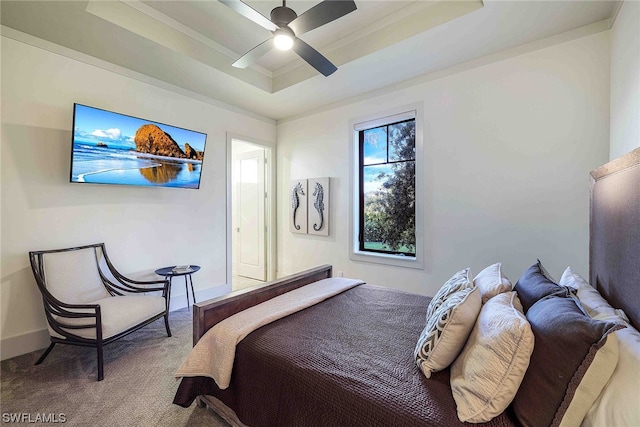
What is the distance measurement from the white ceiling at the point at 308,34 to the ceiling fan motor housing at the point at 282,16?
0.68 metres

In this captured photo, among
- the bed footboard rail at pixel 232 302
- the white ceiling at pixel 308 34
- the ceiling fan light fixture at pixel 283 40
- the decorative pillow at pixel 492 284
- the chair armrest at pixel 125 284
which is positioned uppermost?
the white ceiling at pixel 308 34

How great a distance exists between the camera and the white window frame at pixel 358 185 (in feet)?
10.3

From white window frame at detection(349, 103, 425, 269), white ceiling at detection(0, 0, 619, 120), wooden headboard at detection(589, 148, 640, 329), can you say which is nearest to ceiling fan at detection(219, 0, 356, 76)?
white ceiling at detection(0, 0, 619, 120)

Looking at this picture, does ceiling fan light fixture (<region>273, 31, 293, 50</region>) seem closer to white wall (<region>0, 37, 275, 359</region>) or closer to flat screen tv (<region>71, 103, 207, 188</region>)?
flat screen tv (<region>71, 103, 207, 188</region>)

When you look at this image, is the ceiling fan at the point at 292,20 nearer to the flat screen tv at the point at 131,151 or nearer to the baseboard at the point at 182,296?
the flat screen tv at the point at 131,151

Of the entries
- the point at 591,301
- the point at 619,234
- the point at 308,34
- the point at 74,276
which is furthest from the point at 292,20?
the point at 74,276

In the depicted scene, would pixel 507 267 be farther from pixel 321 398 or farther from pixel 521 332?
pixel 321 398

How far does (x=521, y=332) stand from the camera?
3.01 ft

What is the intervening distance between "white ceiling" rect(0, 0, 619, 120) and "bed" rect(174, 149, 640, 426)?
1514 mm

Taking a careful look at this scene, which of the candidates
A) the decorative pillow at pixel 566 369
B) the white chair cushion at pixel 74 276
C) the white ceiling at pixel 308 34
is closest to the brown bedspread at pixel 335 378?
the decorative pillow at pixel 566 369

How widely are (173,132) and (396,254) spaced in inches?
120

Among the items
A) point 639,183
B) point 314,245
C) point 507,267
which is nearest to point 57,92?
point 314,245

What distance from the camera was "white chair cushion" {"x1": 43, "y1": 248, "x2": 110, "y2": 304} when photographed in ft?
7.65

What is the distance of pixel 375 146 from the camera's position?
368 centimetres
